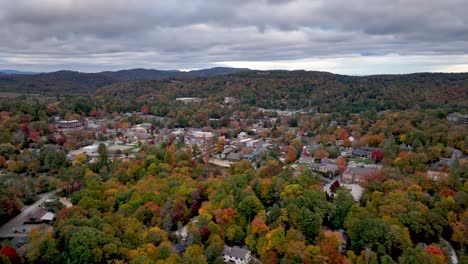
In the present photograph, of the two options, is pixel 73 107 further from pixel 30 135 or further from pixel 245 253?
Result: pixel 245 253

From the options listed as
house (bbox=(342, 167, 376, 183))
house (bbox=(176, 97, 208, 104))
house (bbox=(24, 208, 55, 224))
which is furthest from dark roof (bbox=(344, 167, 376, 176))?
house (bbox=(176, 97, 208, 104))

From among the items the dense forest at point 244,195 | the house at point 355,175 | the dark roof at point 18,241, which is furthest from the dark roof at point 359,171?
the dark roof at point 18,241

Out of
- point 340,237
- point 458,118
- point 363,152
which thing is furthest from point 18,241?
point 458,118

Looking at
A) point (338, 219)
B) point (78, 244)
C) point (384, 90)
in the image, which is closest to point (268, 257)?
point (338, 219)

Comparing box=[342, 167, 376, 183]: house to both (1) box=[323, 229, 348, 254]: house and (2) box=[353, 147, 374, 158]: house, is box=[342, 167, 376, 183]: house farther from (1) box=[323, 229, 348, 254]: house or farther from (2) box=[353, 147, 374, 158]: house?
(1) box=[323, 229, 348, 254]: house

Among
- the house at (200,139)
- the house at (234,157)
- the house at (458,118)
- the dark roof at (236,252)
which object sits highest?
the house at (458,118)

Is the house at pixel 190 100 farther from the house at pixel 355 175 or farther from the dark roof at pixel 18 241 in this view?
the dark roof at pixel 18 241

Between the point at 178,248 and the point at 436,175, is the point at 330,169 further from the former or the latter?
the point at 178,248
